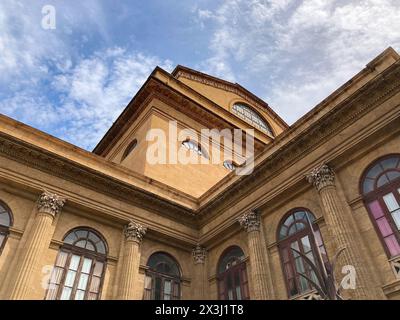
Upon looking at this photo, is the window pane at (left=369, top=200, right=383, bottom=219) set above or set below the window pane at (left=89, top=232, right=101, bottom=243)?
below

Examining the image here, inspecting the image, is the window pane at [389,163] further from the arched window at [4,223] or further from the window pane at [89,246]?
the arched window at [4,223]

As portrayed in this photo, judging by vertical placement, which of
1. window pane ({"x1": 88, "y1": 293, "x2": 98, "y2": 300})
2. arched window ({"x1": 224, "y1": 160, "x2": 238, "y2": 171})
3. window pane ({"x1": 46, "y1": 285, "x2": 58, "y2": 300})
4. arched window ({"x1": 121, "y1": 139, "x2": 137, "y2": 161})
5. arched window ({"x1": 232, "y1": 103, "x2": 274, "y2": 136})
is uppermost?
arched window ({"x1": 232, "y1": 103, "x2": 274, "y2": 136})

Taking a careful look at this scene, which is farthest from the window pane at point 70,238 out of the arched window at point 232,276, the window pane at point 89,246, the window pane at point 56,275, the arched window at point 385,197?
the arched window at point 385,197

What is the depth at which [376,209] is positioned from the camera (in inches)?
404

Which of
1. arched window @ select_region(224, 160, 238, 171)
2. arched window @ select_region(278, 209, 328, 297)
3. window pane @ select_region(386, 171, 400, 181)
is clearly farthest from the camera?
arched window @ select_region(224, 160, 238, 171)

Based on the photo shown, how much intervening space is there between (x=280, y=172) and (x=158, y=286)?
20.7 ft

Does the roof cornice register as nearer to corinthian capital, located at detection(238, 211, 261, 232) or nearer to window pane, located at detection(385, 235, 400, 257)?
corinthian capital, located at detection(238, 211, 261, 232)

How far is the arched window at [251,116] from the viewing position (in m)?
27.4

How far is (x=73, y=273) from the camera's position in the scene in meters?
12.1

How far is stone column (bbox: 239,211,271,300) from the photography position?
39.0 feet

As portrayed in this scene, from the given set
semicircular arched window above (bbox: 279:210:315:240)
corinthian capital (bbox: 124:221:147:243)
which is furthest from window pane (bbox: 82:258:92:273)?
semicircular arched window above (bbox: 279:210:315:240)

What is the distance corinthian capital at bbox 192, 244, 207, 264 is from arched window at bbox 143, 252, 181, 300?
0.87 metres

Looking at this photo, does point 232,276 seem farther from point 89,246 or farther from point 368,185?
point 368,185

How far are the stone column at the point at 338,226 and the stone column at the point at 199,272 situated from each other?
5.87m
